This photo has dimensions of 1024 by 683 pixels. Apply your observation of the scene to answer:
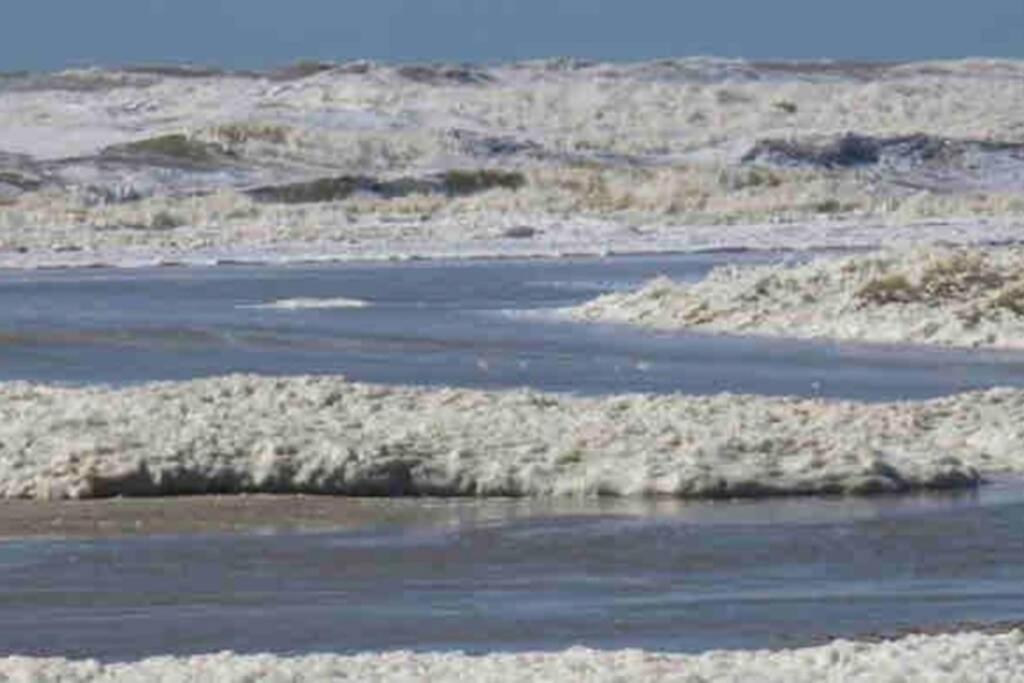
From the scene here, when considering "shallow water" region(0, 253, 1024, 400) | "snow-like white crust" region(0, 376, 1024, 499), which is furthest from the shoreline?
"snow-like white crust" region(0, 376, 1024, 499)

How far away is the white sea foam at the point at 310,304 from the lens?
127 ft

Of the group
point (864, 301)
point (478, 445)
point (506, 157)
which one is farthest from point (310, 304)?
point (506, 157)

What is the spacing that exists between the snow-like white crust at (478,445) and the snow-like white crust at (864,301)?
36.0ft

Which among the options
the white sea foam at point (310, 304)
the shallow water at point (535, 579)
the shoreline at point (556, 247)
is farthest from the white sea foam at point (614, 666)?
the shoreline at point (556, 247)

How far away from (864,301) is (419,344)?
544 centimetres

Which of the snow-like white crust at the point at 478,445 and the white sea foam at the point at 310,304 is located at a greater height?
the white sea foam at the point at 310,304

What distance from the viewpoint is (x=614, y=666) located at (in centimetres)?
1136

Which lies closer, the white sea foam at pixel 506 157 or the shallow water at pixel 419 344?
the shallow water at pixel 419 344

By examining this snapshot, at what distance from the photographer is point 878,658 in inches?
448

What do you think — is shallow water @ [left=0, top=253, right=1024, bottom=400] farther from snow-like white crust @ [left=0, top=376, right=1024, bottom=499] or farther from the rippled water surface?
snow-like white crust @ [left=0, top=376, right=1024, bottom=499]

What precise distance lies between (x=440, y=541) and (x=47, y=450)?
3.61 meters

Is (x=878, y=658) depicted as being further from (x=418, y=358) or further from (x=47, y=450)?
(x=418, y=358)

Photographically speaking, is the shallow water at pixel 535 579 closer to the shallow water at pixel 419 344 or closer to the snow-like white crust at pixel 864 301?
the shallow water at pixel 419 344

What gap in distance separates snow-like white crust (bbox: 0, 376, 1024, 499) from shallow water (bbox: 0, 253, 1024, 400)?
4028mm
